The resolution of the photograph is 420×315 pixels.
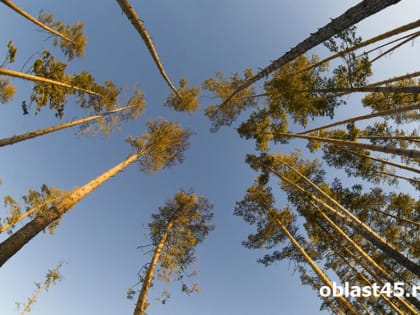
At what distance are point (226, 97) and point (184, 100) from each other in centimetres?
279

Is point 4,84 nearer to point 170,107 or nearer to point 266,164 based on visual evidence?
point 170,107

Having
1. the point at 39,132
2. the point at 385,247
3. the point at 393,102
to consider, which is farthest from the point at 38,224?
the point at 393,102

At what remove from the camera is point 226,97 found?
1566cm

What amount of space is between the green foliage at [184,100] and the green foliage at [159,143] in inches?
49.2

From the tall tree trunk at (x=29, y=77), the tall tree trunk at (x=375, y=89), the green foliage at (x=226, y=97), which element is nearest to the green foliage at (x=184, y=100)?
the green foliage at (x=226, y=97)

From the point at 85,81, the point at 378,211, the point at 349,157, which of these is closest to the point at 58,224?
the point at 85,81

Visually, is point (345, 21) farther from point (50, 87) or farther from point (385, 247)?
point (50, 87)

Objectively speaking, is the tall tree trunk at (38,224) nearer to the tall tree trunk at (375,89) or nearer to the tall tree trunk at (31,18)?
the tall tree trunk at (31,18)

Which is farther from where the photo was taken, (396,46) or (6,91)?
(6,91)

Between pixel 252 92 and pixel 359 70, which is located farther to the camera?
pixel 252 92

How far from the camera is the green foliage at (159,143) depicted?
52.9ft

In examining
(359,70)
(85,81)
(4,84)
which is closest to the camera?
(359,70)

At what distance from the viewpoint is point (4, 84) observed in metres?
11.6

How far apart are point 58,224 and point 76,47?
859cm
